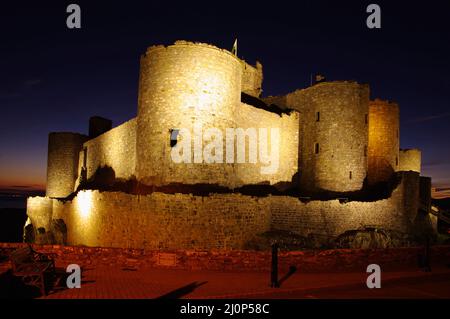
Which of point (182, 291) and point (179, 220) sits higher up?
point (179, 220)

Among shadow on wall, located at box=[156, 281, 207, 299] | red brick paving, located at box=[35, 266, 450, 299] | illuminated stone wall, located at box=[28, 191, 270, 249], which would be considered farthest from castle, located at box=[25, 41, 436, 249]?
shadow on wall, located at box=[156, 281, 207, 299]

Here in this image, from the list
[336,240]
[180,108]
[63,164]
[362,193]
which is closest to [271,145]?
[362,193]

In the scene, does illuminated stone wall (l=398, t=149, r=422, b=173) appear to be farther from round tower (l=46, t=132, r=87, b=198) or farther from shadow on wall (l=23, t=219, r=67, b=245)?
round tower (l=46, t=132, r=87, b=198)

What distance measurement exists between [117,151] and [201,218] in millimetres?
11068

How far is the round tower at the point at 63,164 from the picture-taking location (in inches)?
1273

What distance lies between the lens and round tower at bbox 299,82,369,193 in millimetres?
22203

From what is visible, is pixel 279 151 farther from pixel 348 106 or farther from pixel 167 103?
pixel 167 103

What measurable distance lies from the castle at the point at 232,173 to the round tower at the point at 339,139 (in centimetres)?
6

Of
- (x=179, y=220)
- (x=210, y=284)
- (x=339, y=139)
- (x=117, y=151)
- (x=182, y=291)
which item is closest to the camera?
(x=182, y=291)

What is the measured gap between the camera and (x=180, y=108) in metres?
16.0

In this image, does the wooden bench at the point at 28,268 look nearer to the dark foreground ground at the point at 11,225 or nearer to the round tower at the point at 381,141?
the round tower at the point at 381,141

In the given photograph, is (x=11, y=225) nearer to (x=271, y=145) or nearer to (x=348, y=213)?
(x=271, y=145)

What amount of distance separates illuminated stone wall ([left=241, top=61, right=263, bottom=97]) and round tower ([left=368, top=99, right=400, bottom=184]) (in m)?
7.51
